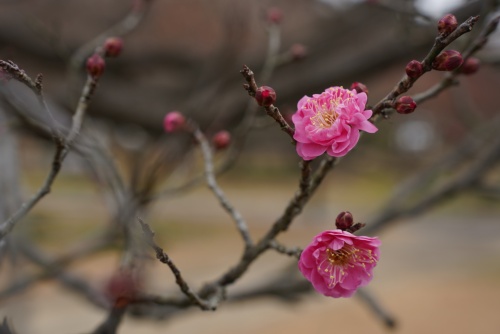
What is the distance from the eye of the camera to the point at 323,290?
0.47 metres

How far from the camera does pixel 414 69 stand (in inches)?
17.8

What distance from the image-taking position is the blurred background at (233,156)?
3.41 ft

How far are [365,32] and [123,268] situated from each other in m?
1.99

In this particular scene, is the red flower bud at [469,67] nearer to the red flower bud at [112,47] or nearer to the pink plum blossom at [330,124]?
the pink plum blossom at [330,124]

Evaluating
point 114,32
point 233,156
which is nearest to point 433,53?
point 233,156

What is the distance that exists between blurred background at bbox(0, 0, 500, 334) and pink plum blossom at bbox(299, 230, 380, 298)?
0.36 metres

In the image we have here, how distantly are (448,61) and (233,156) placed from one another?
1.49ft

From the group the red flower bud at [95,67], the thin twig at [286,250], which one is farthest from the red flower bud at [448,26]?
the red flower bud at [95,67]

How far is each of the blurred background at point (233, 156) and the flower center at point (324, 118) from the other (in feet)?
1.21

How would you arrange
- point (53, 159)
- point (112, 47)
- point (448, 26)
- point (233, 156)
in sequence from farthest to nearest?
point (233, 156)
point (112, 47)
point (53, 159)
point (448, 26)

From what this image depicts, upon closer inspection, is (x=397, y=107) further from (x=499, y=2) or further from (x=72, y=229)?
(x=72, y=229)

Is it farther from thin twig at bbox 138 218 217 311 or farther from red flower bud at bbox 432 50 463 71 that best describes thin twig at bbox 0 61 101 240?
red flower bud at bbox 432 50 463 71

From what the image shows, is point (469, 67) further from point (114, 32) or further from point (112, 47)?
point (114, 32)

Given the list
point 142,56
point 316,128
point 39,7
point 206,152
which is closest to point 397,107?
point 316,128
